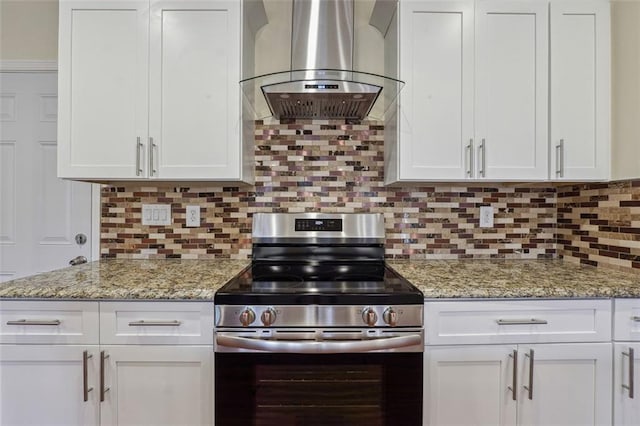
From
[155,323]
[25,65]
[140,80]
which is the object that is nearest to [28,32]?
[25,65]

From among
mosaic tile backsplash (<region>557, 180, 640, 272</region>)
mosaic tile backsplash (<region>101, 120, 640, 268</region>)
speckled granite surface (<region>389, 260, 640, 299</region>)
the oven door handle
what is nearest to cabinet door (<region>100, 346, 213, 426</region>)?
the oven door handle

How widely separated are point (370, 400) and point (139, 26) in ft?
6.04

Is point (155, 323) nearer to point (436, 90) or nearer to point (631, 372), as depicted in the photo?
point (436, 90)

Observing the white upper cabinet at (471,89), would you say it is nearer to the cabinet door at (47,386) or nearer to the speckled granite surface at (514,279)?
the speckled granite surface at (514,279)

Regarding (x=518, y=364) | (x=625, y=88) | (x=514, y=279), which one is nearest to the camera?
(x=518, y=364)

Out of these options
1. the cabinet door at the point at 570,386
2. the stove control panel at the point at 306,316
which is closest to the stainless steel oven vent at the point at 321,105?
the stove control panel at the point at 306,316

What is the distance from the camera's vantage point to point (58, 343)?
4.30ft

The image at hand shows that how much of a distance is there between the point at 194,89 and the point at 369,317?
Result: 1.25 m

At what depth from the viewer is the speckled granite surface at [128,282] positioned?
4.31ft

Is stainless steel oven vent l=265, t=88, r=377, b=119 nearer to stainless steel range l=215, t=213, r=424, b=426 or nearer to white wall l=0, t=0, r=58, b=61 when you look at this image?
stainless steel range l=215, t=213, r=424, b=426

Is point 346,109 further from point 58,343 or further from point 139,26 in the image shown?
point 58,343

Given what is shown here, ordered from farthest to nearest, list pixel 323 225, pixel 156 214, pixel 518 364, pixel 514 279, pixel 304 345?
pixel 156 214, pixel 323 225, pixel 514 279, pixel 518 364, pixel 304 345

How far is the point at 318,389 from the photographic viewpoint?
1280 millimetres

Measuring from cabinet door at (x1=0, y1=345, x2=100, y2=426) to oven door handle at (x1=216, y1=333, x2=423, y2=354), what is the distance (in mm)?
518
